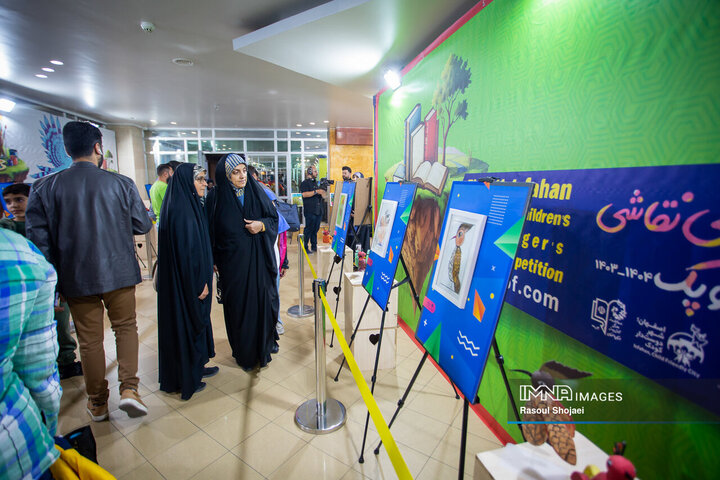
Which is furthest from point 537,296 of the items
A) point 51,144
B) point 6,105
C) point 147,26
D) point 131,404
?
point 51,144

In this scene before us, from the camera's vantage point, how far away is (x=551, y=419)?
3.47 ft

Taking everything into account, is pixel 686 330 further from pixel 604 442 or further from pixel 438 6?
pixel 438 6

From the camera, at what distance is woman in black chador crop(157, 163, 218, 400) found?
2047 millimetres

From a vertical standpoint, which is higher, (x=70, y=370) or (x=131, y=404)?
(x=131, y=404)

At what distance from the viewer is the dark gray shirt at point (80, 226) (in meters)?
1.76

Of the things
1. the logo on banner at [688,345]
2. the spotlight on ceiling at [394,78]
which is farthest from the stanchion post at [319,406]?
the spotlight on ceiling at [394,78]

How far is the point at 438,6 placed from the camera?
2.49 meters

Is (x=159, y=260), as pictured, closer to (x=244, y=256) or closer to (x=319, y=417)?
(x=244, y=256)

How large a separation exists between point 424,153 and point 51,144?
8.23m

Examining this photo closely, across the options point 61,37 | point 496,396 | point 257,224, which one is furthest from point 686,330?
point 61,37

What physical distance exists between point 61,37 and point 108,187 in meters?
3.51

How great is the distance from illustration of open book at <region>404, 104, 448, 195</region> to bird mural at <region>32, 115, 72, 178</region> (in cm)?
725

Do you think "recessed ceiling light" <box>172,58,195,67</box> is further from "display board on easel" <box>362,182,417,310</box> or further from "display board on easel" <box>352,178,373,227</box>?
"display board on easel" <box>362,182,417,310</box>

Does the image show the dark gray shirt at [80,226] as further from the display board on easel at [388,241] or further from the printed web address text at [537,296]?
the printed web address text at [537,296]
